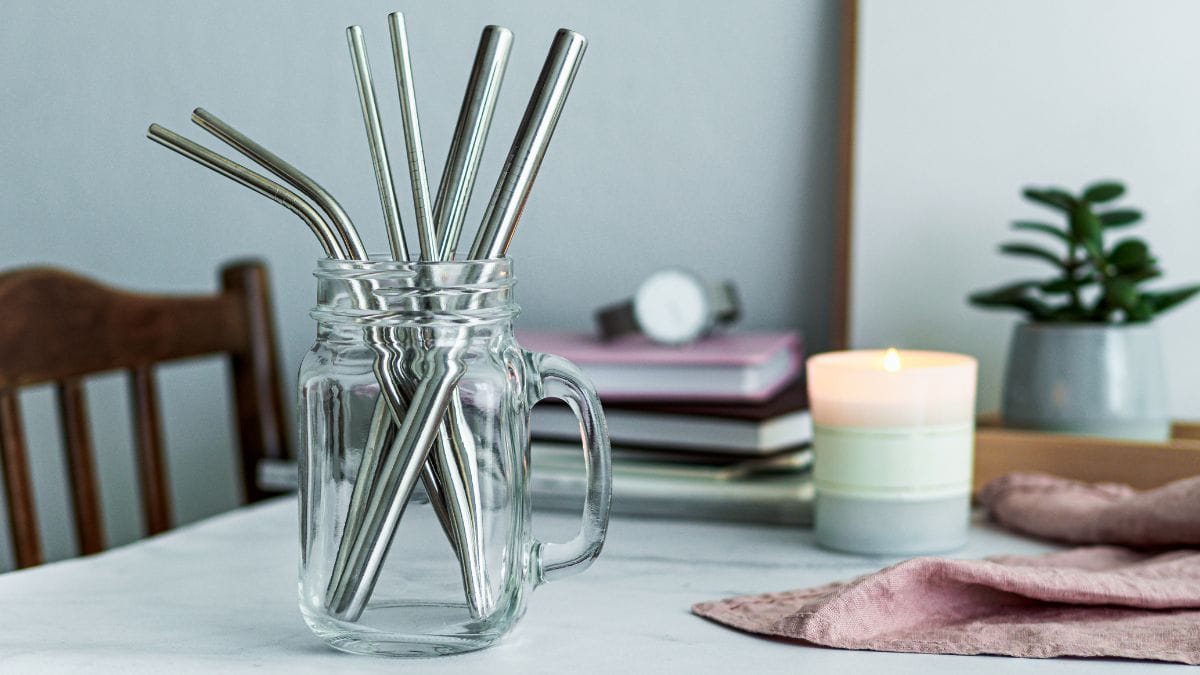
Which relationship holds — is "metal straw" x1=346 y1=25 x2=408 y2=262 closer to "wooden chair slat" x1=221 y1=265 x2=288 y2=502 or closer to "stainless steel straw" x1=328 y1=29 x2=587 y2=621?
"stainless steel straw" x1=328 y1=29 x2=587 y2=621

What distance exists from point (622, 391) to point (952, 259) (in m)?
0.26

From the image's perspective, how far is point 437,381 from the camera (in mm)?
385

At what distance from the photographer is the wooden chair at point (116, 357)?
73 centimetres

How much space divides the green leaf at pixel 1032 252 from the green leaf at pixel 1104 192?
4cm

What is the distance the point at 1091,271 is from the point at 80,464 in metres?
0.66

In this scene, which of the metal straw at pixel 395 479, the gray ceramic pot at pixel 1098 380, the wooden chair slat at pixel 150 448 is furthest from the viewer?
the wooden chair slat at pixel 150 448

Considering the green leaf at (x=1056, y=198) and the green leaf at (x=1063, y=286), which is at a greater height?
the green leaf at (x=1056, y=198)

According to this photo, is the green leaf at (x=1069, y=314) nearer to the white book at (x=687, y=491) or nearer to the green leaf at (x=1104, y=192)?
the green leaf at (x=1104, y=192)

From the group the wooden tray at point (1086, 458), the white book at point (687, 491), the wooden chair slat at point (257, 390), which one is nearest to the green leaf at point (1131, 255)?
the wooden tray at point (1086, 458)

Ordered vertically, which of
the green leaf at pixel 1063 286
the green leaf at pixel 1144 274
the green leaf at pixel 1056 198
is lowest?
the green leaf at pixel 1063 286

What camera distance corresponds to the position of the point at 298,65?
900mm

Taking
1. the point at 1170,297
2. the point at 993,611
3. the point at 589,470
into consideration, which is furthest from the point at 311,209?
the point at 1170,297

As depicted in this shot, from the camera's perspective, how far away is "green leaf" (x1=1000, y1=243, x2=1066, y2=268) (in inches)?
28.6

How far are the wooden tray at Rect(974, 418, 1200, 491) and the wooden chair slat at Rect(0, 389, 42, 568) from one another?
0.57 meters
